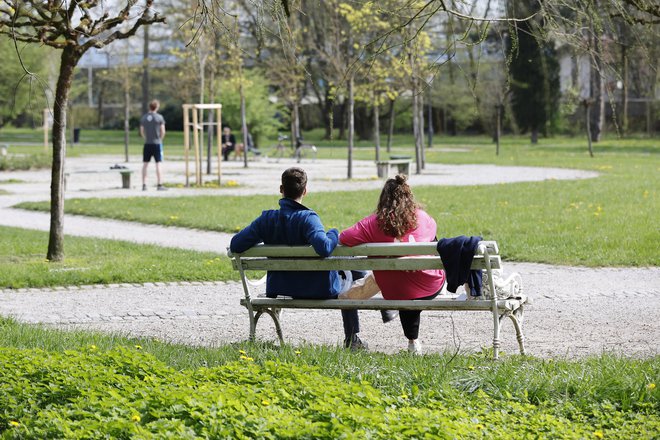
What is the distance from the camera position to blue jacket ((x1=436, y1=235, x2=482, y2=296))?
6.47m

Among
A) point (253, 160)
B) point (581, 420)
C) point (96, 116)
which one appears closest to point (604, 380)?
point (581, 420)

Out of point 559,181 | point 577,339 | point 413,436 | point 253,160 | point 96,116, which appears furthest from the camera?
point 96,116

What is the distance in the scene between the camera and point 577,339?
7.69 metres

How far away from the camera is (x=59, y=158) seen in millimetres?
11758

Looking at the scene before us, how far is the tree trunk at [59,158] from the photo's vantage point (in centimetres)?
1143

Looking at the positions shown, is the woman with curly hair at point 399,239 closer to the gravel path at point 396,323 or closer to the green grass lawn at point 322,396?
the gravel path at point 396,323

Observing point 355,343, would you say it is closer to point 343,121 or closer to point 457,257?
point 457,257

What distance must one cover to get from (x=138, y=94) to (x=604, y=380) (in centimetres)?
7820

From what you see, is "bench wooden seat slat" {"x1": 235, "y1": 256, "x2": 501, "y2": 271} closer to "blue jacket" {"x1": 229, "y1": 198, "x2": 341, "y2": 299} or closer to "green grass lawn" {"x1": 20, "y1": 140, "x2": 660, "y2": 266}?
"blue jacket" {"x1": 229, "y1": 198, "x2": 341, "y2": 299}

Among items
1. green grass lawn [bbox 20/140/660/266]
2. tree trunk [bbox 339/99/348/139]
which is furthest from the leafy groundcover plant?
tree trunk [bbox 339/99/348/139]

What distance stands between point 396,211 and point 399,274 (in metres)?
0.43

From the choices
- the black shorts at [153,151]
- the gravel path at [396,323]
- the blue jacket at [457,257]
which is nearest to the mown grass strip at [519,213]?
the gravel path at [396,323]

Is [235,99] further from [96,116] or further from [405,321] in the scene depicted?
[405,321]

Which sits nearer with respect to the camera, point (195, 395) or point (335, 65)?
point (195, 395)
